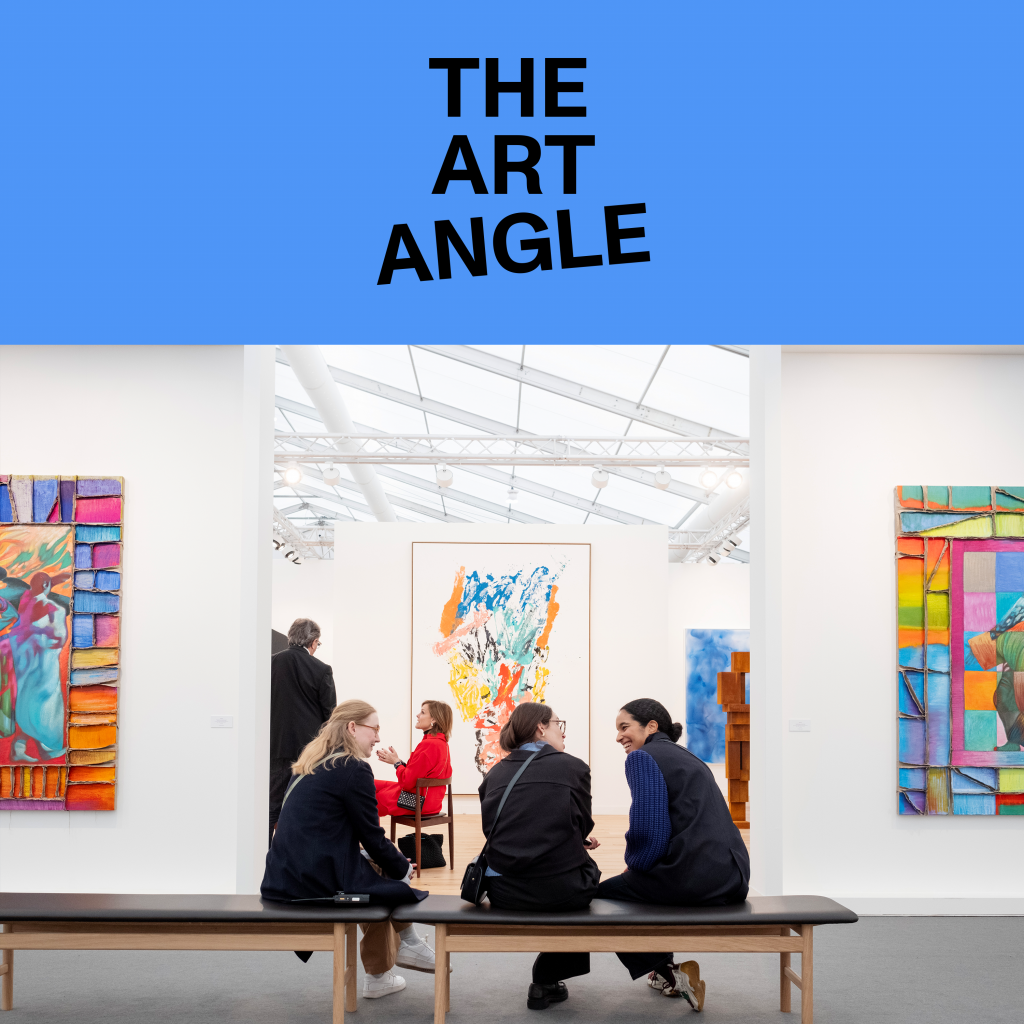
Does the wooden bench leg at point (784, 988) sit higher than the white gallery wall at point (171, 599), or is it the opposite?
the white gallery wall at point (171, 599)

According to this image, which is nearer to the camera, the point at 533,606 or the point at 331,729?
the point at 331,729

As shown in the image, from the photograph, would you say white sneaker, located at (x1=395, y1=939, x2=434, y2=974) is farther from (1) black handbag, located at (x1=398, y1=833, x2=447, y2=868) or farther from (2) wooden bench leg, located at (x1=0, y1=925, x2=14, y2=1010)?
(1) black handbag, located at (x1=398, y1=833, x2=447, y2=868)

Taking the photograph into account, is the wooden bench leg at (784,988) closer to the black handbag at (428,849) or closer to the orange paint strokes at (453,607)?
the black handbag at (428,849)

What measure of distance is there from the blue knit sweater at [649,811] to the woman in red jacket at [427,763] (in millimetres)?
3023

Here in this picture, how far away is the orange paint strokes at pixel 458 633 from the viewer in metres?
10.0

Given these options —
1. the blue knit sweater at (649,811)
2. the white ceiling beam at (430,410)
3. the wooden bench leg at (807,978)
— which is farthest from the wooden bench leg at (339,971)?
the white ceiling beam at (430,410)

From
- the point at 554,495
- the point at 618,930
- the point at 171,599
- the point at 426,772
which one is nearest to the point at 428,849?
the point at 426,772

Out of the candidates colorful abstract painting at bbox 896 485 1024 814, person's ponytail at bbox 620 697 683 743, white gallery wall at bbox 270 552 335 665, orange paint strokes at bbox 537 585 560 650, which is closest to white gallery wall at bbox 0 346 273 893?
person's ponytail at bbox 620 697 683 743

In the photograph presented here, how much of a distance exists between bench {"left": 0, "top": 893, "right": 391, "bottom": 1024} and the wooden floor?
2397 millimetres
